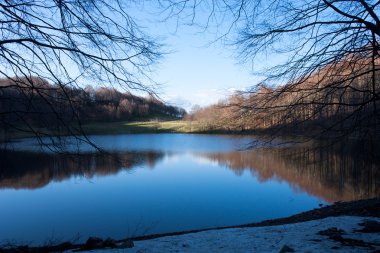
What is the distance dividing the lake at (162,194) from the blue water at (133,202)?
0.03m

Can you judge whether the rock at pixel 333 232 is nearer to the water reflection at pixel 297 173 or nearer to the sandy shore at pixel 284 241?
the sandy shore at pixel 284 241

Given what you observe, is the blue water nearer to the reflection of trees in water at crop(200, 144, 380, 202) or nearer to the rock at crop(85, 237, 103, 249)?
the reflection of trees in water at crop(200, 144, 380, 202)

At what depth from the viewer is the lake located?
10641 millimetres

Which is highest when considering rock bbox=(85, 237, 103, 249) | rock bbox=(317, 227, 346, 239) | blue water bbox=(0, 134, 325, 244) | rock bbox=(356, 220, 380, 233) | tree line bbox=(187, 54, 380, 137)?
tree line bbox=(187, 54, 380, 137)

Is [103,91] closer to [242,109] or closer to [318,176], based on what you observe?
[242,109]

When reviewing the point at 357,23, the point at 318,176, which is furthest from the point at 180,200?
the point at 357,23

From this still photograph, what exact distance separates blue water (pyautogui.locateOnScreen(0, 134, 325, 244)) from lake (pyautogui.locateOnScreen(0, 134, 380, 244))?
0.03m

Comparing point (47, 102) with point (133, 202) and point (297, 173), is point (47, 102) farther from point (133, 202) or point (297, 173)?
point (297, 173)

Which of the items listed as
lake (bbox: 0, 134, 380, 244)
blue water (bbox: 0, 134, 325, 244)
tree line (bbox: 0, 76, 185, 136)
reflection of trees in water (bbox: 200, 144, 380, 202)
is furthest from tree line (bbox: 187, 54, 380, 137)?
reflection of trees in water (bbox: 200, 144, 380, 202)

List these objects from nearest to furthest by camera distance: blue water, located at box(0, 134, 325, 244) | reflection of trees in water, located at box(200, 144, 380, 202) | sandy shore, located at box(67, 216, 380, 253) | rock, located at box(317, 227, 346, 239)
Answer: sandy shore, located at box(67, 216, 380, 253), rock, located at box(317, 227, 346, 239), blue water, located at box(0, 134, 325, 244), reflection of trees in water, located at box(200, 144, 380, 202)

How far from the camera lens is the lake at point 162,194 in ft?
34.9

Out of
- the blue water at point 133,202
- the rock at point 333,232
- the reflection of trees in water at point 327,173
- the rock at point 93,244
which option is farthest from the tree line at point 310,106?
the reflection of trees in water at point 327,173

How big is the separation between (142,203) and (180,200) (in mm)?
1380

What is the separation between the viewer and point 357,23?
16.1 feet
